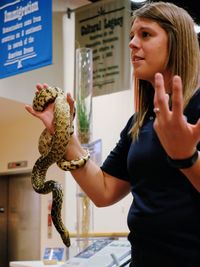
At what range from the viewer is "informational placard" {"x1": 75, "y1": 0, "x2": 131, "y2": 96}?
5.48 metres

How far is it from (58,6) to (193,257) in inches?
245

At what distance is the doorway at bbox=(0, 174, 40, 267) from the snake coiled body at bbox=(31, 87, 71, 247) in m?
6.43

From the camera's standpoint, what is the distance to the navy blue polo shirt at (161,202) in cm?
116

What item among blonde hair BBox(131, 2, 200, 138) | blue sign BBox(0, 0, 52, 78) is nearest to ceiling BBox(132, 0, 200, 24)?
blue sign BBox(0, 0, 52, 78)

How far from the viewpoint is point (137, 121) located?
55.5 inches

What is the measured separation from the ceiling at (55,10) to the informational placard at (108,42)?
0.28 m

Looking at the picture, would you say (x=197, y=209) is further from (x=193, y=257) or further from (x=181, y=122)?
(x=181, y=122)

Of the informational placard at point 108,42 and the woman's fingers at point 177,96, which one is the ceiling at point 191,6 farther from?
the woman's fingers at point 177,96

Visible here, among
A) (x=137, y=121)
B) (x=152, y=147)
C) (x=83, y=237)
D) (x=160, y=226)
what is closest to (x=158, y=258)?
(x=160, y=226)

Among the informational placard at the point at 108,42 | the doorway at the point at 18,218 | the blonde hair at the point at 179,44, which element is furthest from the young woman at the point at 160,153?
the doorway at the point at 18,218

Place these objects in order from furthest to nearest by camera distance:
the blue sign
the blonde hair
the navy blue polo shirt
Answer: the blue sign → the blonde hair → the navy blue polo shirt

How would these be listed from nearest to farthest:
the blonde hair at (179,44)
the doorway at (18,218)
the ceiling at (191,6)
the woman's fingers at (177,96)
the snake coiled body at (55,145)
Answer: the woman's fingers at (177,96), the blonde hair at (179,44), the snake coiled body at (55,145), the ceiling at (191,6), the doorway at (18,218)

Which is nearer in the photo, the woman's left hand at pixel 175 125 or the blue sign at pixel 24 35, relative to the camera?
the woman's left hand at pixel 175 125

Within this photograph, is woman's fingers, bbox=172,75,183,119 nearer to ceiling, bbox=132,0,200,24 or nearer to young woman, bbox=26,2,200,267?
young woman, bbox=26,2,200,267
